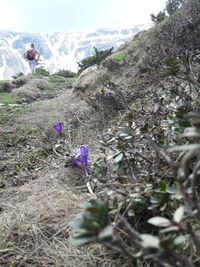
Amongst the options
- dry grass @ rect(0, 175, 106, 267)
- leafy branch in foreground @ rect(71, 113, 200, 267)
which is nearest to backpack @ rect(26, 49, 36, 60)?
dry grass @ rect(0, 175, 106, 267)

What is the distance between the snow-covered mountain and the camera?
118 m

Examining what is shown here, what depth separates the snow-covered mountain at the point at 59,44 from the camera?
118438 millimetres

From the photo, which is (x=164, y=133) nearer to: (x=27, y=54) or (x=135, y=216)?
(x=135, y=216)

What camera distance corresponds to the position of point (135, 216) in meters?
1.20

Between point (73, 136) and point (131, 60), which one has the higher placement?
point (131, 60)

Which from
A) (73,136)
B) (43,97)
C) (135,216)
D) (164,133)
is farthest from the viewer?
(43,97)

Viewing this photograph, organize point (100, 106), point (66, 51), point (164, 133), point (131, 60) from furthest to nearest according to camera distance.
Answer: point (66, 51) → point (131, 60) → point (100, 106) → point (164, 133)

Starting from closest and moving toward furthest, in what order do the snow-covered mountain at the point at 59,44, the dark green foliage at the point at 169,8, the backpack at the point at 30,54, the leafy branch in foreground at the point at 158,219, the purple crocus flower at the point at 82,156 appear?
the leafy branch in foreground at the point at 158,219 < the purple crocus flower at the point at 82,156 < the dark green foliage at the point at 169,8 < the backpack at the point at 30,54 < the snow-covered mountain at the point at 59,44

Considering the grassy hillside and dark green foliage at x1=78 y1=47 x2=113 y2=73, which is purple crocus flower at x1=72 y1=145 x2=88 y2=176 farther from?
dark green foliage at x1=78 y1=47 x2=113 y2=73

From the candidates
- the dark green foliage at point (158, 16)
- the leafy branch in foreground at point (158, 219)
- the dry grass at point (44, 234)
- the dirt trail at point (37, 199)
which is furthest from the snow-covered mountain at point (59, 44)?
the leafy branch in foreground at point (158, 219)

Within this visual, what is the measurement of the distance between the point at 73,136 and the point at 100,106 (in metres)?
0.76

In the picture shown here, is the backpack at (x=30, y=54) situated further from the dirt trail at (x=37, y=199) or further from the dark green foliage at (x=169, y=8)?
the dirt trail at (x=37, y=199)

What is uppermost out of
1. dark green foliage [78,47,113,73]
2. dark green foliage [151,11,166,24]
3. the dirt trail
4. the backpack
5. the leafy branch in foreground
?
dark green foliage [151,11,166,24]

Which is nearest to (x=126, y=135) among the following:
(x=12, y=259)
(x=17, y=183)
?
(x=12, y=259)
